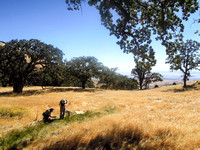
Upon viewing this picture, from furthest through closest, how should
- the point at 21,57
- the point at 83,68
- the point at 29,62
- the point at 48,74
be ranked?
1. the point at 83,68
2. the point at 29,62
3. the point at 48,74
4. the point at 21,57

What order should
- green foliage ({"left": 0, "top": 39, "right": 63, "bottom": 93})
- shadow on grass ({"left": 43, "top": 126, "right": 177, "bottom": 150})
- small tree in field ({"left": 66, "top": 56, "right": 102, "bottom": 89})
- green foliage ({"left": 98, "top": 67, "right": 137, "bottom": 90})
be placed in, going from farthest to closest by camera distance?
1. green foliage ({"left": 98, "top": 67, "right": 137, "bottom": 90})
2. small tree in field ({"left": 66, "top": 56, "right": 102, "bottom": 89})
3. green foliage ({"left": 0, "top": 39, "right": 63, "bottom": 93})
4. shadow on grass ({"left": 43, "top": 126, "right": 177, "bottom": 150})

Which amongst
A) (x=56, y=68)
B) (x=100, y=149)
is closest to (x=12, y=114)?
(x=100, y=149)

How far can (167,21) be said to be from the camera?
211 inches

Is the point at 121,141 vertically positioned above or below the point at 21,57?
below

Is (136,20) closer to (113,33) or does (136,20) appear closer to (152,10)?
(152,10)

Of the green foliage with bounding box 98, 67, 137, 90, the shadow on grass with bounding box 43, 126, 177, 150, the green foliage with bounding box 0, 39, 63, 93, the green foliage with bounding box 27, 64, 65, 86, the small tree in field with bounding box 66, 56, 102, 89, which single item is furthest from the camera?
the green foliage with bounding box 98, 67, 137, 90

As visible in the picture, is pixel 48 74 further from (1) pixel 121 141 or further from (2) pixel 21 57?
(1) pixel 121 141

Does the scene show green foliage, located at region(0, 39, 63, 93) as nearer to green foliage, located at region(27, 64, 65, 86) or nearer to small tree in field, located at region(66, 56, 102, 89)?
green foliage, located at region(27, 64, 65, 86)

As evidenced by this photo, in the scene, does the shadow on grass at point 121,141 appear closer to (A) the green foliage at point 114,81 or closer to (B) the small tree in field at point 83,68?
(B) the small tree in field at point 83,68

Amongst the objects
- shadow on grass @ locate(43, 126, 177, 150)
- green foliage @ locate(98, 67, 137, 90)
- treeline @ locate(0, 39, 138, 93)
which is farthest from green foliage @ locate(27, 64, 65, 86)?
green foliage @ locate(98, 67, 137, 90)

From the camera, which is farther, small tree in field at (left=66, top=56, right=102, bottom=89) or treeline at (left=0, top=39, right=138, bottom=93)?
small tree in field at (left=66, top=56, right=102, bottom=89)

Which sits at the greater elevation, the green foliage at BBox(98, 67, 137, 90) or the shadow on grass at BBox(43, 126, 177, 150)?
the green foliage at BBox(98, 67, 137, 90)

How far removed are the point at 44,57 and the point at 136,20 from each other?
25.8 meters

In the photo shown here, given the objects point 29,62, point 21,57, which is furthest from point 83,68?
point 21,57
